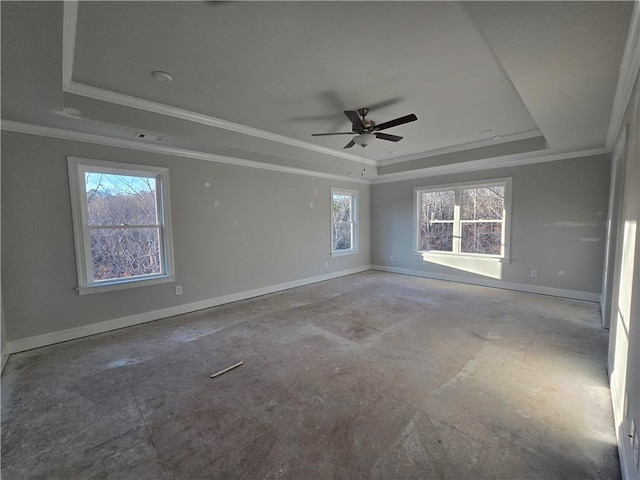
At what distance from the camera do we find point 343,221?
7.06 m

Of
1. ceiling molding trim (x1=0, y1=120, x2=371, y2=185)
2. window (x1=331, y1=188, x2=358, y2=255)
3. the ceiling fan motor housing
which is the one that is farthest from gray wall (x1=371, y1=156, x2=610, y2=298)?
ceiling molding trim (x1=0, y1=120, x2=371, y2=185)

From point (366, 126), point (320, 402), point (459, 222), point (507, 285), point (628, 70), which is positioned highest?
point (366, 126)

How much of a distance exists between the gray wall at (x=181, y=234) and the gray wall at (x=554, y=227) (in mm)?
3261

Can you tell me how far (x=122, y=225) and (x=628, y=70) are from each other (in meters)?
5.29

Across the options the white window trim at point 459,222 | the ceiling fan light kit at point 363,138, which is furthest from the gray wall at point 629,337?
the white window trim at point 459,222

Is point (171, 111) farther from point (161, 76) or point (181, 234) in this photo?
point (181, 234)

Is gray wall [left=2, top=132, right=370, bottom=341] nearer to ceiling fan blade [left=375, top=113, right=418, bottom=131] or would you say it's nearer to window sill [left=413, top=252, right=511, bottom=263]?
window sill [left=413, top=252, right=511, bottom=263]

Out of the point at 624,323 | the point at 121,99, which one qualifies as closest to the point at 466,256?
the point at 624,323

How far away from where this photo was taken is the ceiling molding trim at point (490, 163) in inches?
181

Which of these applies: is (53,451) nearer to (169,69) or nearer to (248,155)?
(169,69)

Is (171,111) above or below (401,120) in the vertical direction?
above

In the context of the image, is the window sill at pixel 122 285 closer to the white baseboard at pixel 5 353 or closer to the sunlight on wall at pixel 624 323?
the white baseboard at pixel 5 353

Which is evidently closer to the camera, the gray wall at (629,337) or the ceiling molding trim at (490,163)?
the gray wall at (629,337)

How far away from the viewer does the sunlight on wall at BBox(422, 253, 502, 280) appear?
18.4 ft
